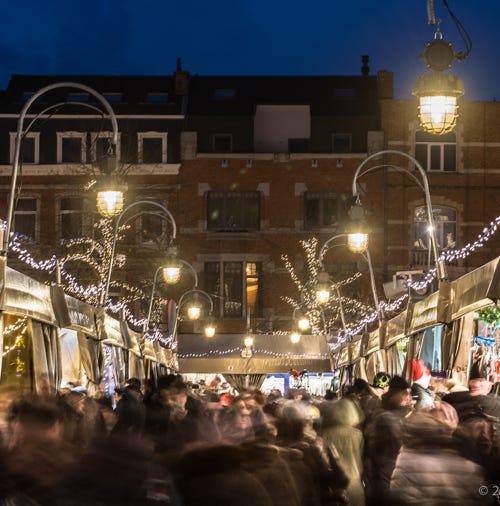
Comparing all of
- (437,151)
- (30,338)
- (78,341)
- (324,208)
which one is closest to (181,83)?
(324,208)

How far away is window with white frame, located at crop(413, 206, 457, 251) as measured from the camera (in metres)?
50.1

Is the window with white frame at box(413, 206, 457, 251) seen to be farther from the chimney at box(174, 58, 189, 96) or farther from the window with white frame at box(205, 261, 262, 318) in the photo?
the chimney at box(174, 58, 189, 96)

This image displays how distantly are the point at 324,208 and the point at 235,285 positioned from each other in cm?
510

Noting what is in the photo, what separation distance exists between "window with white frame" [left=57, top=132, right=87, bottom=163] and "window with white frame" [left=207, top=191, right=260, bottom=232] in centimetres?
590

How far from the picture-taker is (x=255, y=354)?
170 feet

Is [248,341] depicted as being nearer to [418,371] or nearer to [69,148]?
[69,148]

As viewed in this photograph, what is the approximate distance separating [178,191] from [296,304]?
276 inches

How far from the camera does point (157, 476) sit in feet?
27.3

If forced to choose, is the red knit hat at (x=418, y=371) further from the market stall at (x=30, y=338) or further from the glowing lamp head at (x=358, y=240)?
the market stall at (x=30, y=338)

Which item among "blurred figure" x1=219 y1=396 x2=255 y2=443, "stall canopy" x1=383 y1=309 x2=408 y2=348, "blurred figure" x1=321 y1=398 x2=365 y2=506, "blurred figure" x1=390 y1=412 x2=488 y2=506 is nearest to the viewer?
"blurred figure" x1=390 y1=412 x2=488 y2=506

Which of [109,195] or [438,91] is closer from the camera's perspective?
[438,91]

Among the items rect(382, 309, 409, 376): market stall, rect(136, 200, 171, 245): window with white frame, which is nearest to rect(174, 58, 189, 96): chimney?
rect(136, 200, 171, 245): window with white frame

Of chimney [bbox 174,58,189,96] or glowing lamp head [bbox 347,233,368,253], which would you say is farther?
chimney [bbox 174,58,189,96]

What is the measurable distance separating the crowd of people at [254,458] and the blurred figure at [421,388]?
2.95 ft
